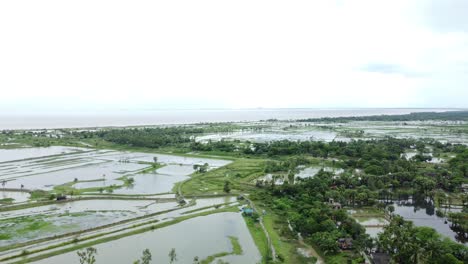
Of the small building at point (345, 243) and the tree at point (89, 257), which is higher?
the tree at point (89, 257)

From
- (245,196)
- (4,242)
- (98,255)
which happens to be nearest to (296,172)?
(245,196)

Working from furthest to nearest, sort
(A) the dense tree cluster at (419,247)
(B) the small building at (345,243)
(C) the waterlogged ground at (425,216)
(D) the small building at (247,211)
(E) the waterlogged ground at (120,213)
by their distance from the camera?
1. (D) the small building at (247,211)
2. (C) the waterlogged ground at (425,216)
3. (E) the waterlogged ground at (120,213)
4. (B) the small building at (345,243)
5. (A) the dense tree cluster at (419,247)

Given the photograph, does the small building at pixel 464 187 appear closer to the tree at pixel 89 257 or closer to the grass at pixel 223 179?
the grass at pixel 223 179

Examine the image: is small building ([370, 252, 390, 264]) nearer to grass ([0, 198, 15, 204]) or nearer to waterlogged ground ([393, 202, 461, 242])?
waterlogged ground ([393, 202, 461, 242])

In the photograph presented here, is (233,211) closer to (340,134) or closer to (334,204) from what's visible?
(334,204)

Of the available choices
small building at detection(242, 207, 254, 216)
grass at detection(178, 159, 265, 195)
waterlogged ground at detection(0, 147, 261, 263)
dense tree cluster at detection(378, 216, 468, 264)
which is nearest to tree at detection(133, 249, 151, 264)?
waterlogged ground at detection(0, 147, 261, 263)

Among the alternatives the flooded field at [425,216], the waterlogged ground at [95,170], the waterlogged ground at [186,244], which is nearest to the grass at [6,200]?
the waterlogged ground at [95,170]

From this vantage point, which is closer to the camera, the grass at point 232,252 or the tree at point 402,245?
the tree at point 402,245
